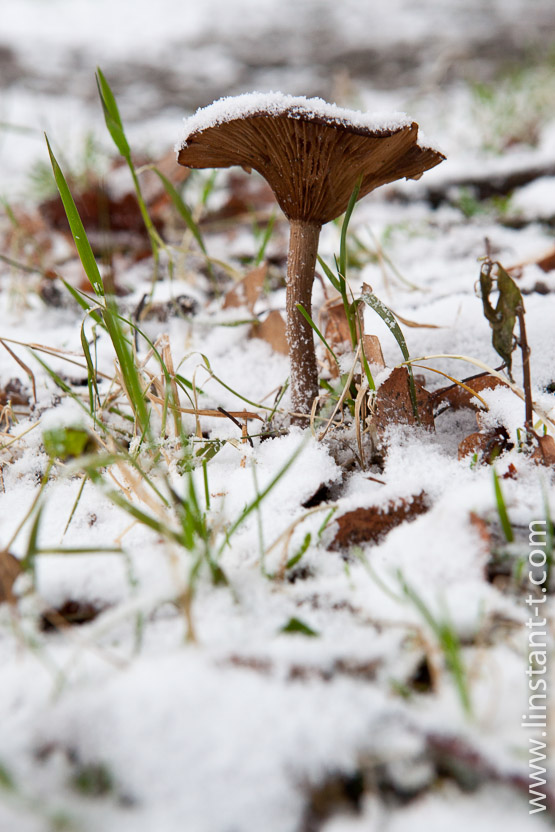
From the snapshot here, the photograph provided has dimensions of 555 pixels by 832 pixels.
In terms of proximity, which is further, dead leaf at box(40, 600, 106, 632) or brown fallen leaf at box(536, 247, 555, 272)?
brown fallen leaf at box(536, 247, 555, 272)

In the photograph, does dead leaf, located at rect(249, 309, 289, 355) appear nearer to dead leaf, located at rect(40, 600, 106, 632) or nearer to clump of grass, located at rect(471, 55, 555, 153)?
dead leaf, located at rect(40, 600, 106, 632)

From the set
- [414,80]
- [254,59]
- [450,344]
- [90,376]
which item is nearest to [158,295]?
[90,376]

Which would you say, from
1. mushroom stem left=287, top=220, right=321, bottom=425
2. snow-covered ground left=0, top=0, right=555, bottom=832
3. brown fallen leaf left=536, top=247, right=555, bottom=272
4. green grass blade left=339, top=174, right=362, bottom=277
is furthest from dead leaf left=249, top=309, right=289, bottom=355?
brown fallen leaf left=536, top=247, right=555, bottom=272

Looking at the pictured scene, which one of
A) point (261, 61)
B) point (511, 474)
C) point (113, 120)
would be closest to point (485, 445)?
point (511, 474)

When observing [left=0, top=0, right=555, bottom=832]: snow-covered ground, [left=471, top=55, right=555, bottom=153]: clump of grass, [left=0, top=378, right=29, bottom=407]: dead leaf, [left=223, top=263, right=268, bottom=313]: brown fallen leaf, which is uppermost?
[left=471, top=55, right=555, bottom=153]: clump of grass

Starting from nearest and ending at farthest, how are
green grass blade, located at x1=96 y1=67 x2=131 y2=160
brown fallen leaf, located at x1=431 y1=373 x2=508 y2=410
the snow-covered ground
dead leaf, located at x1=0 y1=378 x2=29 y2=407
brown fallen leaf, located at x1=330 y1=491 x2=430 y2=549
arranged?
the snow-covered ground, brown fallen leaf, located at x1=330 y1=491 x2=430 y2=549, brown fallen leaf, located at x1=431 y1=373 x2=508 y2=410, green grass blade, located at x1=96 y1=67 x2=131 y2=160, dead leaf, located at x1=0 y1=378 x2=29 y2=407

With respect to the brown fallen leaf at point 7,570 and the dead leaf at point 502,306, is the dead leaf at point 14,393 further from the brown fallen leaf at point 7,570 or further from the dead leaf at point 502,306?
the dead leaf at point 502,306

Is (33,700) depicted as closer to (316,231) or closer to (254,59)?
(316,231)
